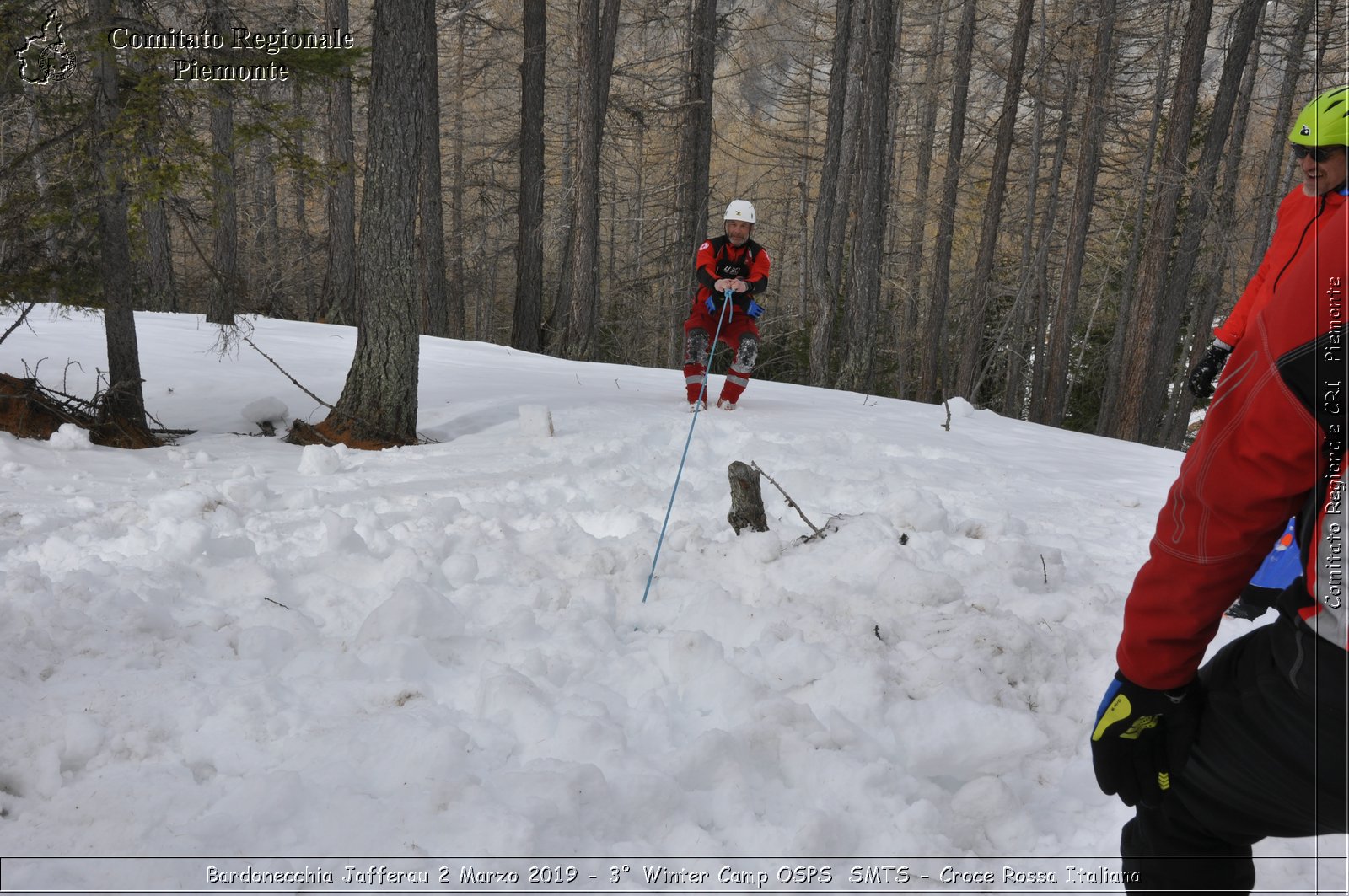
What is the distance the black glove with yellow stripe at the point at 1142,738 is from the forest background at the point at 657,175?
3.22 m

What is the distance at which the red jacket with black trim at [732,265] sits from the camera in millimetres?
7938

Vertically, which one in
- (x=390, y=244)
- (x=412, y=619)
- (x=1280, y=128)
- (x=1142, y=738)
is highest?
(x=1280, y=128)

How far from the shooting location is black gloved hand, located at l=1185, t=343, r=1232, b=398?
3.94 metres

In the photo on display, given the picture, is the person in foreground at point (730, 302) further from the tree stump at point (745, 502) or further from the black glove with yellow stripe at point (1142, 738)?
the black glove with yellow stripe at point (1142, 738)

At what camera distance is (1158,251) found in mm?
11859

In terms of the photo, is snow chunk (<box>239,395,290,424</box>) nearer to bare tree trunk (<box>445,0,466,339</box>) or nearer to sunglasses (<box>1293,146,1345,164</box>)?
sunglasses (<box>1293,146,1345,164</box>)

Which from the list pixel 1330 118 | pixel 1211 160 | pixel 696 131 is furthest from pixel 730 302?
pixel 1211 160

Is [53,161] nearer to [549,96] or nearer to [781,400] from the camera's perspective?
[781,400]

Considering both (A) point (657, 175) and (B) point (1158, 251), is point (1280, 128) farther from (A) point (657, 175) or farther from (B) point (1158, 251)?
(A) point (657, 175)

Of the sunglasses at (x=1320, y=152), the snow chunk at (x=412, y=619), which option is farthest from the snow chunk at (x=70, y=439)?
the sunglasses at (x=1320, y=152)

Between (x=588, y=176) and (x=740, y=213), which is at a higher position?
(x=588, y=176)

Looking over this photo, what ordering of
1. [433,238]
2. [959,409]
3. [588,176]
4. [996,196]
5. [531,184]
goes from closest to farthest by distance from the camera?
[959,409], [588,176], [531,184], [433,238], [996,196]

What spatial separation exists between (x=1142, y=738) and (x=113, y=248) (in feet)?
22.8

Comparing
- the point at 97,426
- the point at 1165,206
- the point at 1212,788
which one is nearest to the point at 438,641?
the point at 1212,788
